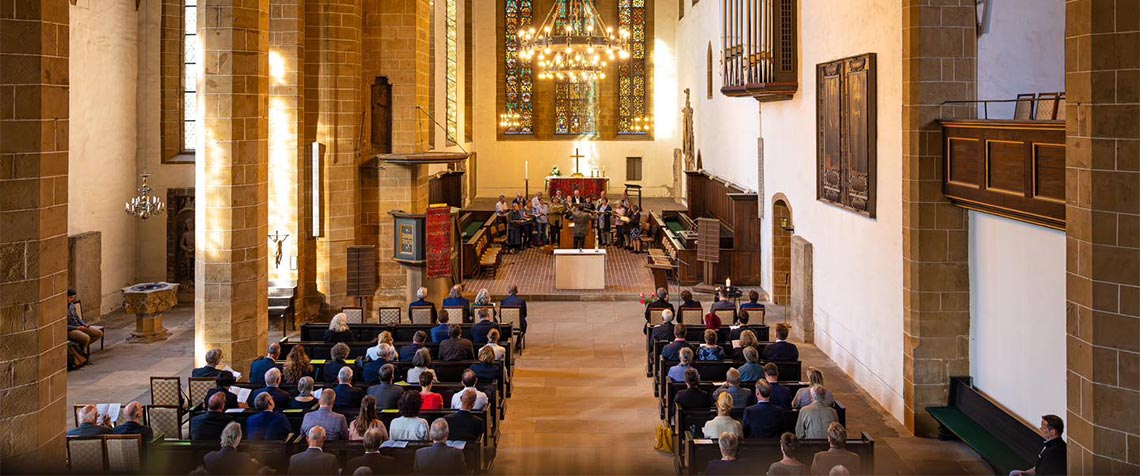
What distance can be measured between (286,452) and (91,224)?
41.1ft

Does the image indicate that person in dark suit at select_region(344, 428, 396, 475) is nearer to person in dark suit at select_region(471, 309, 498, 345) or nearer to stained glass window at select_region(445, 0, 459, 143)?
person in dark suit at select_region(471, 309, 498, 345)

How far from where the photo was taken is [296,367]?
11.2 meters

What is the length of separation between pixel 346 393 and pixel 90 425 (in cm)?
238

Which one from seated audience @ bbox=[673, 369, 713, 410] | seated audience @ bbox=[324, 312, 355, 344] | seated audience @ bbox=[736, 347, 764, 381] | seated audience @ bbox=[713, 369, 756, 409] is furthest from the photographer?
seated audience @ bbox=[324, 312, 355, 344]

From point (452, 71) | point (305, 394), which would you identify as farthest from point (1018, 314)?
point (452, 71)

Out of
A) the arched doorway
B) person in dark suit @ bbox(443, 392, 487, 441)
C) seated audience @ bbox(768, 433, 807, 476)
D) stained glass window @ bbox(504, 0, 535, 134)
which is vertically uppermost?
stained glass window @ bbox(504, 0, 535, 134)

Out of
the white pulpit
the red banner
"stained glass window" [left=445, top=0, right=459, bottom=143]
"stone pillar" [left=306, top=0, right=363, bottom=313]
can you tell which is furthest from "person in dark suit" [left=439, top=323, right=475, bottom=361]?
"stained glass window" [left=445, top=0, right=459, bottom=143]

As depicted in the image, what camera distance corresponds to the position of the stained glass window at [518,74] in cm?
3962

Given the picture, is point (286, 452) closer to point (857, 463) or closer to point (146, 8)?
point (857, 463)

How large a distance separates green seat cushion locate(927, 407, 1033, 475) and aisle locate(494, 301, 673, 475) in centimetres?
309

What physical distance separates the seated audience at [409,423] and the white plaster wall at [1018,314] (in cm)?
583

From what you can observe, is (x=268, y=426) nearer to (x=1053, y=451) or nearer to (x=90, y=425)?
(x=90, y=425)

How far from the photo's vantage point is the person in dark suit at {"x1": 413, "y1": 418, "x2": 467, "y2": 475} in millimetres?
8164

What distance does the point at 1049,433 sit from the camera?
7.92 metres
